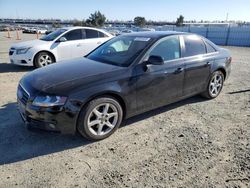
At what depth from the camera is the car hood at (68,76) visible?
331 centimetres

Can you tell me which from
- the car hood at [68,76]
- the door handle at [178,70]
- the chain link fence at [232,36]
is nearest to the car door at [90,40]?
the car hood at [68,76]

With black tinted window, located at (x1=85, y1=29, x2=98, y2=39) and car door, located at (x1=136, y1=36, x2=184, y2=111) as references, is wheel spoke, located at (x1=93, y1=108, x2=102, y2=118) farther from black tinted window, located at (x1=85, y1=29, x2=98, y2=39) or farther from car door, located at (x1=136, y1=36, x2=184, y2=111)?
black tinted window, located at (x1=85, y1=29, x2=98, y2=39)

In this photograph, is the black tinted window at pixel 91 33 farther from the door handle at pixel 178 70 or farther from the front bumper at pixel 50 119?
the front bumper at pixel 50 119

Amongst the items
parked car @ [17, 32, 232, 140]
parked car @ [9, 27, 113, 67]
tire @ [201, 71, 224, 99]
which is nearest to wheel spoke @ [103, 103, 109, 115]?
parked car @ [17, 32, 232, 140]

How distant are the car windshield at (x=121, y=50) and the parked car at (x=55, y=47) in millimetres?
3940

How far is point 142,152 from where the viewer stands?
332cm

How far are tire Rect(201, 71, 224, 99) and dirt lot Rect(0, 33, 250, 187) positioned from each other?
688 millimetres

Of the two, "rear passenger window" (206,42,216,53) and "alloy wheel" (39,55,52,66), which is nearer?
"rear passenger window" (206,42,216,53)

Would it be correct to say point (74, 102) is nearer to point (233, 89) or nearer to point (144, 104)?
point (144, 104)

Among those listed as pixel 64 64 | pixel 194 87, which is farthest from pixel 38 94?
pixel 194 87

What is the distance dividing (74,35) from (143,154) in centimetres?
655

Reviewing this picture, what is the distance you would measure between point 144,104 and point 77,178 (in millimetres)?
1707

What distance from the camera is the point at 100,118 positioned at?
3.54 meters

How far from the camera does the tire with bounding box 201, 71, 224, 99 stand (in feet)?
17.1
